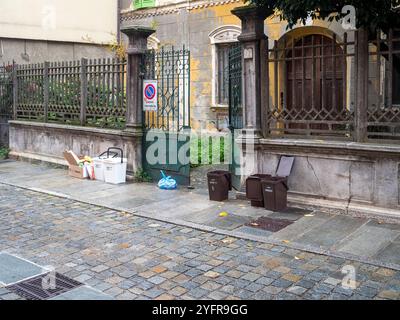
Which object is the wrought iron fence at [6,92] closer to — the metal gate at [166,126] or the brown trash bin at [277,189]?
the metal gate at [166,126]

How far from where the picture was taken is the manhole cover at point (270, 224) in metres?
6.87

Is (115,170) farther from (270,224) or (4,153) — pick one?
(4,153)

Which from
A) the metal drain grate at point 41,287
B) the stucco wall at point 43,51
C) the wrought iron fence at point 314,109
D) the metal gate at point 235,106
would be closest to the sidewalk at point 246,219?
the metal gate at point 235,106

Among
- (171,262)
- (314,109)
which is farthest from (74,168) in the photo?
(171,262)

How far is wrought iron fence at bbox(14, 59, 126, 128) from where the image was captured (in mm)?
10766

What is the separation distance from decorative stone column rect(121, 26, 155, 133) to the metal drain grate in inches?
212

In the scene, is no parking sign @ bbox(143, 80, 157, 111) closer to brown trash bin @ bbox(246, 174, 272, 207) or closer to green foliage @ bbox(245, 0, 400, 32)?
brown trash bin @ bbox(246, 174, 272, 207)

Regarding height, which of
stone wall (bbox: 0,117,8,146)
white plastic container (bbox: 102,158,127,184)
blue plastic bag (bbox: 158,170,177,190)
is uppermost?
stone wall (bbox: 0,117,8,146)

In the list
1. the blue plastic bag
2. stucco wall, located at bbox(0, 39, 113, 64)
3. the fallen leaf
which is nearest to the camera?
the fallen leaf

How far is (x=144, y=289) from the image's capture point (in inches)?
191

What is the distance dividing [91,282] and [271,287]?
1743 millimetres

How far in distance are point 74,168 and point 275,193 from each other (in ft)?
16.5

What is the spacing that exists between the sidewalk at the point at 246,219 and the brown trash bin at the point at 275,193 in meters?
0.13

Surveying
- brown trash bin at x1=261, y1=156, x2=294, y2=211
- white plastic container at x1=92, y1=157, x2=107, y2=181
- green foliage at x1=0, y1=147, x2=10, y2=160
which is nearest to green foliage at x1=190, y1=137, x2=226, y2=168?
white plastic container at x1=92, y1=157, x2=107, y2=181
